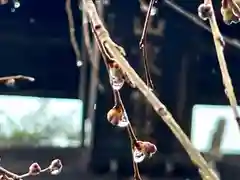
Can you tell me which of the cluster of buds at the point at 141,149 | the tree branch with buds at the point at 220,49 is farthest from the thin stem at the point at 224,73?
the cluster of buds at the point at 141,149

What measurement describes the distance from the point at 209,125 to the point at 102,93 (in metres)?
0.25

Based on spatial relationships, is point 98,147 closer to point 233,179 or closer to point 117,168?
point 117,168

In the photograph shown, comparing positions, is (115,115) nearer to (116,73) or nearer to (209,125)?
(116,73)

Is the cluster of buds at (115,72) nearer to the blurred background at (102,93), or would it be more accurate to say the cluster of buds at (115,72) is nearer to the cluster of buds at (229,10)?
the cluster of buds at (229,10)

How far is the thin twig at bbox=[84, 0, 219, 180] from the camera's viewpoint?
0.43m

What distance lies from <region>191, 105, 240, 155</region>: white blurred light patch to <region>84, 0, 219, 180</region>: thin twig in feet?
3.10

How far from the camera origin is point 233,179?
1.52m

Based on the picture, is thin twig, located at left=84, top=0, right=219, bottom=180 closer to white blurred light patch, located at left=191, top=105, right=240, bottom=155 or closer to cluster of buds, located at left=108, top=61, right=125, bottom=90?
cluster of buds, located at left=108, top=61, right=125, bottom=90

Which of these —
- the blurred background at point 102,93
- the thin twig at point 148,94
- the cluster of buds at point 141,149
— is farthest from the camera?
the blurred background at point 102,93

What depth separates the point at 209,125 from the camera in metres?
1.47

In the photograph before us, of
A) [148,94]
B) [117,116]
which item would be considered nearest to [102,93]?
[117,116]

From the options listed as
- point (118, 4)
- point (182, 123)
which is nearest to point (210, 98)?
point (182, 123)

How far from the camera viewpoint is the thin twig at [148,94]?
432 mm

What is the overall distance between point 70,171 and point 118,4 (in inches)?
15.7
